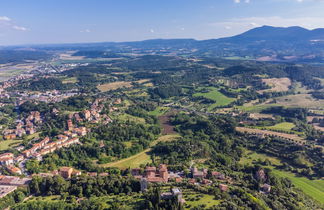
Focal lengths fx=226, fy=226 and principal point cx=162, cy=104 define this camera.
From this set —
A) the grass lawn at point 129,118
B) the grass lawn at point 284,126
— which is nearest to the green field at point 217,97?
the grass lawn at point 284,126

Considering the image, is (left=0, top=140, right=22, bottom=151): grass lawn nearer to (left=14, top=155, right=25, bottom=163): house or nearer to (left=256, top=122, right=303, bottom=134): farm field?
(left=14, top=155, right=25, bottom=163): house

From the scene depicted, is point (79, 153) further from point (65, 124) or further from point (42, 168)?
point (65, 124)

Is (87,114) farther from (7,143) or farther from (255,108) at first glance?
(255,108)

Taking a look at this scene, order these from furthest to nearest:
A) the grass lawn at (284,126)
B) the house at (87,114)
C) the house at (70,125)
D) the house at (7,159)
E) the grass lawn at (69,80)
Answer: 1. the grass lawn at (69,80)
2. the house at (87,114)
3. the grass lawn at (284,126)
4. the house at (70,125)
5. the house at (7,159)

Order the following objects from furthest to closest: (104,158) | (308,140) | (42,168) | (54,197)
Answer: (308,140)
(104,158)
(42,168)
(54,197)

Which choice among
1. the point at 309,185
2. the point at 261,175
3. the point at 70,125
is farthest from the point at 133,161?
the point at 309,185

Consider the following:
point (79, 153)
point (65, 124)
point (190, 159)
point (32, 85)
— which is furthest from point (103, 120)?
point (32, 85)

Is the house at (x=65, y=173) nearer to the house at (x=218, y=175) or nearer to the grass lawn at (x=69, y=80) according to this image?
the house at (x=218, y=175)

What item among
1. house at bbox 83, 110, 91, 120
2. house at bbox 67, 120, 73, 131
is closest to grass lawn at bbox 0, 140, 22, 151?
house at bbox 67, 120, 73, 131
